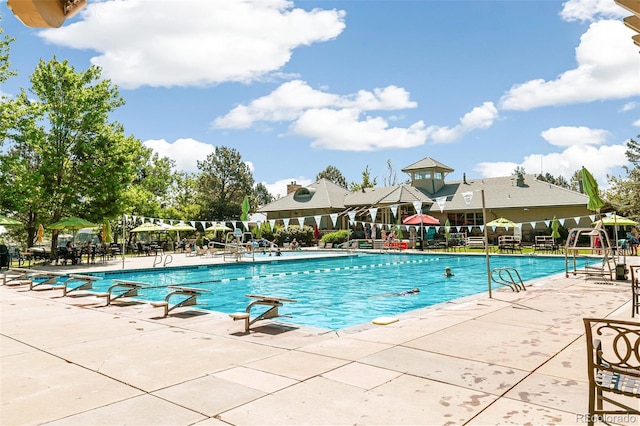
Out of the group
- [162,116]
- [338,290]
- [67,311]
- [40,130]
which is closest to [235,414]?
[67,311]

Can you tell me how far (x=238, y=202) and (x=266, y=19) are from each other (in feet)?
141

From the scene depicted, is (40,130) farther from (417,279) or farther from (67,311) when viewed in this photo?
(417,279)

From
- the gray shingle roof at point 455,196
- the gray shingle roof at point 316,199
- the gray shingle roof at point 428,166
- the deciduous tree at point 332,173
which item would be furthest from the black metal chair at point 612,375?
the deciduous tree at point 332,173

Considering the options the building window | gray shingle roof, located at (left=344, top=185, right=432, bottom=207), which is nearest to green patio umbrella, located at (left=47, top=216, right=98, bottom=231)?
gray shingle roof, located at (left=344, top=185, right=432, bottom=207)

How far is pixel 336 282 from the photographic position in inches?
639

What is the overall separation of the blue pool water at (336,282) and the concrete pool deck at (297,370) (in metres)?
2.94

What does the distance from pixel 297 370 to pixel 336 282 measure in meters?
11.7

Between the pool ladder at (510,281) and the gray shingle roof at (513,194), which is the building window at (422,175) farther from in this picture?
the pool ladder at (510,281)

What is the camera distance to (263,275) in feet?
60.4

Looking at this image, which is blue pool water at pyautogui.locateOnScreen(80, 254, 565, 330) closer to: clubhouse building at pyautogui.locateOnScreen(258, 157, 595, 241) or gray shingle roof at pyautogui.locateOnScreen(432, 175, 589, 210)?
clubhouse building at pyautogui.locateOnScreen(258, 157, 595, 241)

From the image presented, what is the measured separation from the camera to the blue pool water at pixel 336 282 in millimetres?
11328

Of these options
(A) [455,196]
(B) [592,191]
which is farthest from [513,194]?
(B) [592,191]

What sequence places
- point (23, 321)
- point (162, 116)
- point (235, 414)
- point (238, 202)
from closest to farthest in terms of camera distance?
point (235, 414), point (23, 321), point (162, 116), point (238, 202)

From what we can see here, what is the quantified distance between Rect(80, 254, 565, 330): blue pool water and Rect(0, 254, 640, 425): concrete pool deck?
2.94m
